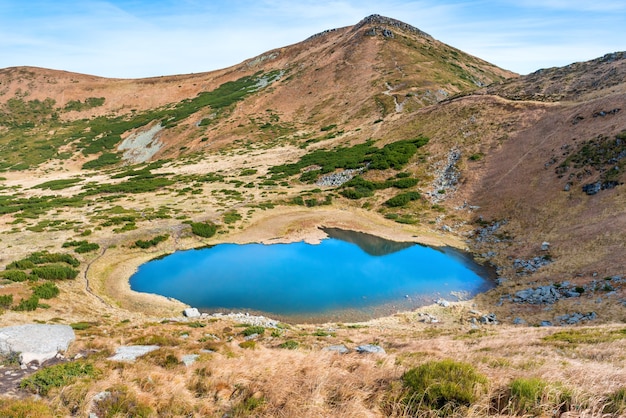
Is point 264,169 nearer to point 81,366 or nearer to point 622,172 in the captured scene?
point 622,172

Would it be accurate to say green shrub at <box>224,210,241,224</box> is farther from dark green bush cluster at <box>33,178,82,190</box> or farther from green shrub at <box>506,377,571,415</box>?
dark green bush cluster at <box>33,178,82,190</box>

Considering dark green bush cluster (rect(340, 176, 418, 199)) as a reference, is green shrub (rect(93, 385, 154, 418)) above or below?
below

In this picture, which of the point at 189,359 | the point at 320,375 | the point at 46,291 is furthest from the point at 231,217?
the point at 320,375

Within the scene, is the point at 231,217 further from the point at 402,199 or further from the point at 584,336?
the point at 584,336

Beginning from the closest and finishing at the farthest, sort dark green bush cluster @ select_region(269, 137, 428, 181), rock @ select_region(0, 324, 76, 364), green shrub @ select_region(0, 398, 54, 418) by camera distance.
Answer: green shrub @ select_region(0, 398, 54, 418) < rock @ select_region(0, 324, 76, 364) < dark green bush cluster @ select_region(269, 137, 428, 181)

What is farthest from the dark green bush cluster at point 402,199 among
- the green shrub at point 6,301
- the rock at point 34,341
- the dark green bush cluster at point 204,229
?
the green shrub at point 6,301

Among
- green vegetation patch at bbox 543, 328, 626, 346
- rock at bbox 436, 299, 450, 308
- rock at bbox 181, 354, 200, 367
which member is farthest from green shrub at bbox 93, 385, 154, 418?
rock at bbox 436, 299, 450, 308
